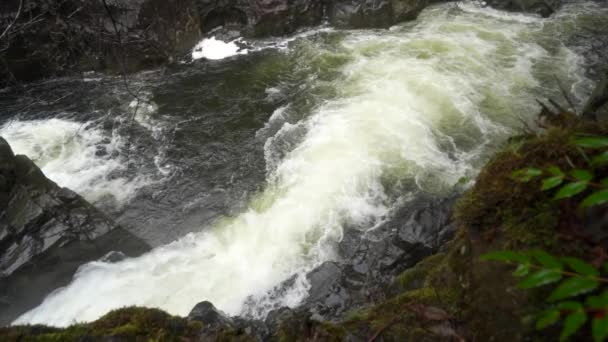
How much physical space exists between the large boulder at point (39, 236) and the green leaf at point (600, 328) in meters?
6.36

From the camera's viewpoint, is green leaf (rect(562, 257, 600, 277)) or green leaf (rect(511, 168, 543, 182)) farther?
green leaf (rect(511, 168, 543, 182))

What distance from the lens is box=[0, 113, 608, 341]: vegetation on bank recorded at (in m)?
1.60

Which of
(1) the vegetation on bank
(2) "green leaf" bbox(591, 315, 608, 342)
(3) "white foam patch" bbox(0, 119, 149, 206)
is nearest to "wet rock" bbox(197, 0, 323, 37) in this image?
(3) "white foam patch" bbox(0, 119, 149, 206)

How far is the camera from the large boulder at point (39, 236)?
5.58m

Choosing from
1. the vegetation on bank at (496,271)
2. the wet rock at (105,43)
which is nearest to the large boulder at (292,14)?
the wet rock at (105,43)

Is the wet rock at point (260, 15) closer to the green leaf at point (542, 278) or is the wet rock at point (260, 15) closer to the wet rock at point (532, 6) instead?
the wet rock at point (532, 6)

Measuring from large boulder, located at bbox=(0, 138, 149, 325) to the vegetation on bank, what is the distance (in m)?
3.85

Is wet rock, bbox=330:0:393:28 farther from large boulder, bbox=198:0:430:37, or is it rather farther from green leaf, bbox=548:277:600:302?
green leaf, bbox=548:277:600:302

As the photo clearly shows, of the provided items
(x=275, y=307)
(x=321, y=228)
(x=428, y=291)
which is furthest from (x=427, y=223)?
(x=428, y=291)

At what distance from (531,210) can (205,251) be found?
5.29 meters

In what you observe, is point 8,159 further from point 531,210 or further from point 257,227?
point 531,210

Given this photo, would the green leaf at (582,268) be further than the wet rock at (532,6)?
No

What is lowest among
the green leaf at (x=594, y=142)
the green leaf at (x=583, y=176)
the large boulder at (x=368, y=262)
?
the large boulder at (x=368, y=262)

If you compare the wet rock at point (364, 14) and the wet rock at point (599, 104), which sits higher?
the wet rock at point (599, 104)
